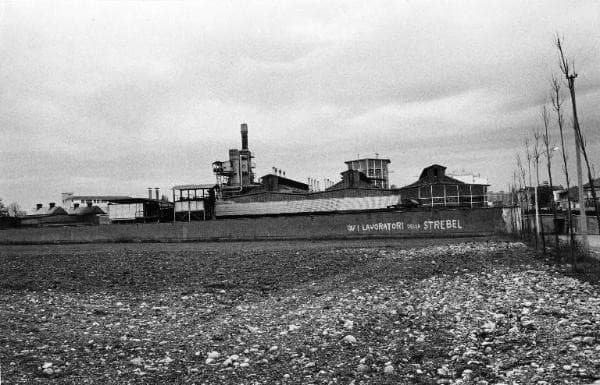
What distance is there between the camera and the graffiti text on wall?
41.8 meters

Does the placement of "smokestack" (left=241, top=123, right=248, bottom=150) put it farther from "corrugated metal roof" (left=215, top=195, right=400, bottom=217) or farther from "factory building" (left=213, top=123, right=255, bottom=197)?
"corrugated metal roof" (left=215, top=195, right=400, bottom=217)

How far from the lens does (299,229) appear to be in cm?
4616

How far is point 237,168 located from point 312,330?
2544 inches

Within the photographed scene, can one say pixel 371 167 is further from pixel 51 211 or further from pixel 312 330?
pixel 312 330

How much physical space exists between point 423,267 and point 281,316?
853 cm

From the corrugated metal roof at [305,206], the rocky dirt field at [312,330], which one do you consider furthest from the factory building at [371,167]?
the rocky dirt field at [312,330]

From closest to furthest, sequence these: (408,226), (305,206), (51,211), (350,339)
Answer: (350,339) → (408,226) → (305,206) → (51,211)

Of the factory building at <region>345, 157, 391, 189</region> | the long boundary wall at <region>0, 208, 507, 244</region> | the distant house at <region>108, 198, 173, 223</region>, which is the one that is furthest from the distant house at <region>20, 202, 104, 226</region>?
the factory building at <region>345, 157, 391, 189</region>

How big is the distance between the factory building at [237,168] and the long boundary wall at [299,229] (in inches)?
873

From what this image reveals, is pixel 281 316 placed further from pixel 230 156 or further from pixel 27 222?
pixel 27 222

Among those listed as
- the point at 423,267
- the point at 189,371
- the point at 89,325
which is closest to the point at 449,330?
the point at 189,371

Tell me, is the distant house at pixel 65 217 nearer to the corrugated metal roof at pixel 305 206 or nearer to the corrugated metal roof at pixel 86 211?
the corrugated metal roof at pixel 86 211

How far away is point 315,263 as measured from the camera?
2039 cm

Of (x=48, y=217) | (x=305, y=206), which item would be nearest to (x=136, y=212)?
(x=305, y=206)
